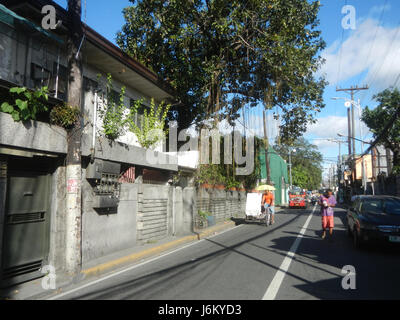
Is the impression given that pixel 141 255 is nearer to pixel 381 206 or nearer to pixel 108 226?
pixel 108 226

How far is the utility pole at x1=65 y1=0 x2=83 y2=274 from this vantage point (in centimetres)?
696

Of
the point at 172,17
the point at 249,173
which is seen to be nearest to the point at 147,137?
the point at 172,17

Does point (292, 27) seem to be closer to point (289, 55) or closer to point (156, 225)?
point (289, 55)

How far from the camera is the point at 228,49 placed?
45.4 feet

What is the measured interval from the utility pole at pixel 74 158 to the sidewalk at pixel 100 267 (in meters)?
0.28

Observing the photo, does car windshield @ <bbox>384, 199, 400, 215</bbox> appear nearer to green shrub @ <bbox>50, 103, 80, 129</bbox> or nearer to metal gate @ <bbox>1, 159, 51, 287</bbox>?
green shrub @ <bbox>50, 103, 80, 129</bbox>

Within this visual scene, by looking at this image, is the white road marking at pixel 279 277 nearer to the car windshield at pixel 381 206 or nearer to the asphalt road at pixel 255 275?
the asphalt road at pixel 255 275

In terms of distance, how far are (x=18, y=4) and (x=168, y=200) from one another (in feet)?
27.2

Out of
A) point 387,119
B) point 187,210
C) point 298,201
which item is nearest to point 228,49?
point 187,210

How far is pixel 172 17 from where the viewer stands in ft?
43.3

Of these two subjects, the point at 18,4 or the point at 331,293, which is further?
the point at 18,4

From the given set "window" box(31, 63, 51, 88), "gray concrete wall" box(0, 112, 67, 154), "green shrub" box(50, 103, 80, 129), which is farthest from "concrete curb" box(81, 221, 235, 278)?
"window" box(31, 63, 51, 88)

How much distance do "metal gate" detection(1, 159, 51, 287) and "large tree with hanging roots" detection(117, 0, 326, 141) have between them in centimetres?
817

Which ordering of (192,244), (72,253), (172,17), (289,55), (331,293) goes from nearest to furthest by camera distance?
1. (331,293)
2. (72,253)
3. (192,244)
4. (289,55)
5. (172,17)
